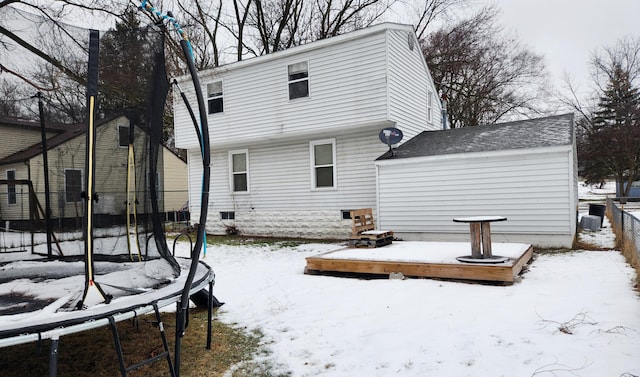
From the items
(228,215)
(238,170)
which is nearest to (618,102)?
(238,170)

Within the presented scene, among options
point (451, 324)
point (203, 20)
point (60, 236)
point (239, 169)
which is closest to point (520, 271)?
point (451, 324)

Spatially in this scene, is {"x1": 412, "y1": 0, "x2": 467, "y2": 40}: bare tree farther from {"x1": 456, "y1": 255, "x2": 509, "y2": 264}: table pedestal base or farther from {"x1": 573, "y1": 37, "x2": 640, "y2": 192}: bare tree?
{"x1": 456, "y1": 255, "x2": 509, "y2": 264}: table pedestal base

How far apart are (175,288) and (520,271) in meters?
5.06

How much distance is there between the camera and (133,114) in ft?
12.4

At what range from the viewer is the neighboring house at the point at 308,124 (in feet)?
34.1

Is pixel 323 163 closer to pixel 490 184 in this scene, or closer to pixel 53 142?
pixel 490 184

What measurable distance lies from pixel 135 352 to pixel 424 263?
393 centimetres

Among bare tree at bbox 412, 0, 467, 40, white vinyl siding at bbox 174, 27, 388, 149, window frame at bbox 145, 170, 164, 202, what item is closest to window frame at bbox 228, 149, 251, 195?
white vinyl siding at bbox 174, 27, 388, 149

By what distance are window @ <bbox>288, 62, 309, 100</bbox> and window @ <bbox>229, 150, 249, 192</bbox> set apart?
2.69 metres

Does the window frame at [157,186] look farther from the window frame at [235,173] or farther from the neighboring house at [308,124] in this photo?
the window frame at [235,173]

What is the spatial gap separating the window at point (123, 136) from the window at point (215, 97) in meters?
9.18

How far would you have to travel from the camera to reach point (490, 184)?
28.7 feet

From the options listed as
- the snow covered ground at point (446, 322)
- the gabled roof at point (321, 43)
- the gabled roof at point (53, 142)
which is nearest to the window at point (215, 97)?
the gabled roof at point (321, 43)

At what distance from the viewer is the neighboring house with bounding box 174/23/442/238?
1039cm
